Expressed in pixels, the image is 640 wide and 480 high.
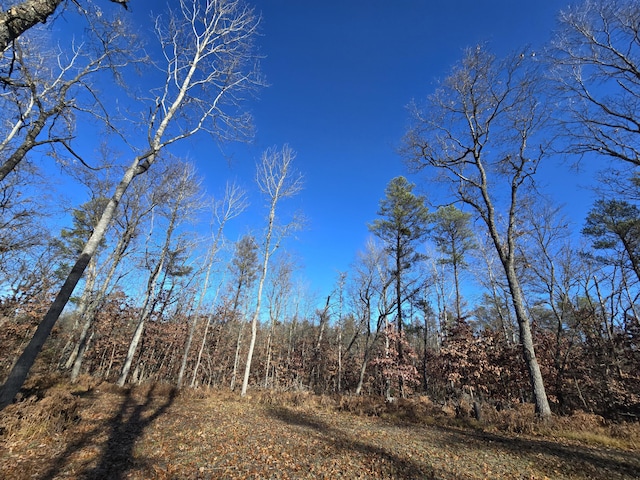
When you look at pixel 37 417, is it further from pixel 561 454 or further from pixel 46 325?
pixel 561 454

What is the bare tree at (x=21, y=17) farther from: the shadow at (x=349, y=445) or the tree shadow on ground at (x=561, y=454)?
the tree shadow on ground at (x=561, y=454)

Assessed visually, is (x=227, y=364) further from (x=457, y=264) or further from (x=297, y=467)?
(x=297, y=467)

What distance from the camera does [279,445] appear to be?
20.9ft

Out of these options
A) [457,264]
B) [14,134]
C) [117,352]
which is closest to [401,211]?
[457,264]

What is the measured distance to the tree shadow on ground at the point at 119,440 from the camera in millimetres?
4464

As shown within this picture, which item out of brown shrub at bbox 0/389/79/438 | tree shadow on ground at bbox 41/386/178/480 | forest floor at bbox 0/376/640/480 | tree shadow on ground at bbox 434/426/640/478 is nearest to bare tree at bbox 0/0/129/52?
forest floor at bbox 0/376/640/480

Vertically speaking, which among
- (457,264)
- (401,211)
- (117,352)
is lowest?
(117,352)

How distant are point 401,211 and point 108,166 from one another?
1453 centimetres

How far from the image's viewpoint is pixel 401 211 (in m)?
17.1

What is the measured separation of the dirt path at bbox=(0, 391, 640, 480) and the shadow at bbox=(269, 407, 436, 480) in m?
0.02

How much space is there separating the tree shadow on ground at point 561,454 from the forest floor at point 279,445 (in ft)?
0.07

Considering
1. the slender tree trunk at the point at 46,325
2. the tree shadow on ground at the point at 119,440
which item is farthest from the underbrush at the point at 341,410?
the slender tree trunk at the point at 46,325

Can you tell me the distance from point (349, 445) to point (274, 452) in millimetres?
1743

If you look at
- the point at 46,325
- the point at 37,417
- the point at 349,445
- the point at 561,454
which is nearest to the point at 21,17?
the point at 46,325
